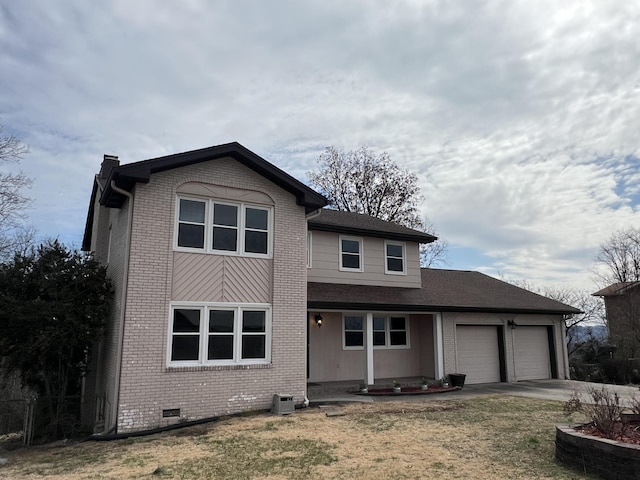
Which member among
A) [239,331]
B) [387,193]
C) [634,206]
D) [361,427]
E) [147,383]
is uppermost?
[387,193]

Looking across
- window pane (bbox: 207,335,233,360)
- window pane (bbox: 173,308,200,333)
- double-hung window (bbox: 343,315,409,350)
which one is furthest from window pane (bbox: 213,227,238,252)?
double-hung window (bbox: 343,315,409,350)

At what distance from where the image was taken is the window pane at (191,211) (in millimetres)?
11545

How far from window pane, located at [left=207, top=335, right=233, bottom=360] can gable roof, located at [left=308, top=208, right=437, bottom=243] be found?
18.5 feet

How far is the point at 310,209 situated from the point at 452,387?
310 inches

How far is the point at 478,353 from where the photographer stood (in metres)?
17.8

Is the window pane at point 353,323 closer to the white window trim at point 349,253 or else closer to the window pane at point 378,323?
the window pane at point 378,323

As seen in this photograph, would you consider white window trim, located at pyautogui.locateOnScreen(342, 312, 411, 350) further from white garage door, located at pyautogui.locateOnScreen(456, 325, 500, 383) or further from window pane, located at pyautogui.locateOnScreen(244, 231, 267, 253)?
window pane, located at pyautogui.locateOnScreen(244, 231, 267, 253)

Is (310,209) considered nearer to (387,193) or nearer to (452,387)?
(452,387)

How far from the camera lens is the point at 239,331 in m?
11.6

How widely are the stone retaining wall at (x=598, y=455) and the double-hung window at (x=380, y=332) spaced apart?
9.65 meters

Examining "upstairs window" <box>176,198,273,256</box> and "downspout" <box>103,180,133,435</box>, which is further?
"upstairs window" <box>176,198,273,256</box>

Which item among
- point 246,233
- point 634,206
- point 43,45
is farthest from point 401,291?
point 634,206

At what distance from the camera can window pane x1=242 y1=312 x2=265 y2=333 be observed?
11.8 meters

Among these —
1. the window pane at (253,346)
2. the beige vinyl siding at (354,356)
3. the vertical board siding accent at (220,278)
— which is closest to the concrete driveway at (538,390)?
the beige vinyl siding at (354,356)
